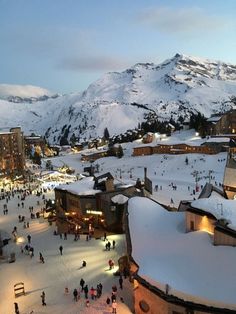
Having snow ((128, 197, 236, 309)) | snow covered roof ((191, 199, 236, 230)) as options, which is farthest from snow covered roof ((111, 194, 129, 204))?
snow covered roof ((191, 199, 236, 230))

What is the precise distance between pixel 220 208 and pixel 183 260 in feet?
15.4

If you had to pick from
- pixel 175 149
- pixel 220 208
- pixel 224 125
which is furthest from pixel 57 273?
pixel 224 125

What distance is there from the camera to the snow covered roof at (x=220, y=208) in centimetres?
2423

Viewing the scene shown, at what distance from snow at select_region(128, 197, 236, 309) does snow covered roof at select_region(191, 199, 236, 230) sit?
1.51 m

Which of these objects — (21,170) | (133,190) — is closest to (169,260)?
(133,190)

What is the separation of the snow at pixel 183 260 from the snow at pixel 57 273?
3.78 metres

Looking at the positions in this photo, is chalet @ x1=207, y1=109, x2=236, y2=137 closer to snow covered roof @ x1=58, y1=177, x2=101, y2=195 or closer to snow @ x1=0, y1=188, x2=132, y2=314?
snow covered roof @ x1=58, y1=177, x2=101, y2=195

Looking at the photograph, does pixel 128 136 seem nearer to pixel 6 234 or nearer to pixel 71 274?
pixel 6 234

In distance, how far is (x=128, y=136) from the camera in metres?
155

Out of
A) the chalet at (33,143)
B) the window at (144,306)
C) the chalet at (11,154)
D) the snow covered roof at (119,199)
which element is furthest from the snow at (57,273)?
the chalet at (33,143)

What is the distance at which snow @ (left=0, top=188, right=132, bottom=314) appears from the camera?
1031 inches

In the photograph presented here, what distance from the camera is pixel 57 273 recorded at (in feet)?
105

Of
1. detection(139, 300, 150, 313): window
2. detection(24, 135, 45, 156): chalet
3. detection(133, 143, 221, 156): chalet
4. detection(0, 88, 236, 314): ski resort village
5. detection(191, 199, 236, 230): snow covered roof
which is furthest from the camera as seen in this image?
detection(24, 135, 45, 156): chalet

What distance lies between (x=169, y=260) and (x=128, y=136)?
132m
